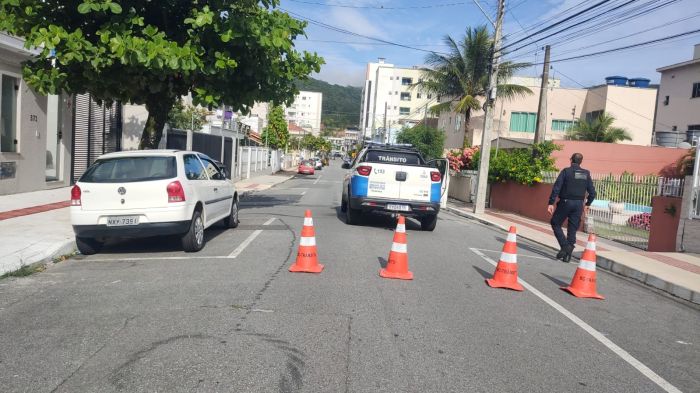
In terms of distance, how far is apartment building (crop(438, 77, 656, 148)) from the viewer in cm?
3700

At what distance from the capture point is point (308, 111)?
504ft

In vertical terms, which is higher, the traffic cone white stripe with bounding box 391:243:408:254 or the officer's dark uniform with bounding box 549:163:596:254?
the officer's dark uniform with bounding box 549:163:596:254

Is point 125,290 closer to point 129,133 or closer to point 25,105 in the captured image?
point 25,105

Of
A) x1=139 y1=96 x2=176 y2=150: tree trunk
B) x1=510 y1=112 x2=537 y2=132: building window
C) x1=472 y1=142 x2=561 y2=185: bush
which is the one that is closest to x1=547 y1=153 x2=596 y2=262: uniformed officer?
x1=139 y1=96 x2=176 y2=150: tree trunk

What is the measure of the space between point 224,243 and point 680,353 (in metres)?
7.01

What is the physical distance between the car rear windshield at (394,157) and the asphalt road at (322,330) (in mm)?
4221

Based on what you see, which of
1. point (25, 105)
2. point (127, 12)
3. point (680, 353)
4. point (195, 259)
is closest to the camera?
point (680, 353)

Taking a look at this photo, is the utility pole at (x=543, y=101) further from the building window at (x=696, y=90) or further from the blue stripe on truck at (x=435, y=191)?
the building window at (x=696, y=90)

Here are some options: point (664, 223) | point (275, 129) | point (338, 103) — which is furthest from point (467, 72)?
point (338, 103)

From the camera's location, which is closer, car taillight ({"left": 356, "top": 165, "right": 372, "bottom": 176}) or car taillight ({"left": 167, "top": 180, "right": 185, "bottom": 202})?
car taillight ({"left": 167, "top": 180, "right": 185, "bottom": 202})

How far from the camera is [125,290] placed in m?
6.36

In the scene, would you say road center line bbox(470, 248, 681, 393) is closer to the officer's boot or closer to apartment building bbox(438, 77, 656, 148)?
the officer's boot

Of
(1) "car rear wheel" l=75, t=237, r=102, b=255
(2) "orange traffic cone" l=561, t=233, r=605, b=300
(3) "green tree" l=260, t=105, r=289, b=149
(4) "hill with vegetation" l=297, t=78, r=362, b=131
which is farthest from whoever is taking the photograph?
(4) "hill with vegetation" l=297, t=78, r=362, b=131

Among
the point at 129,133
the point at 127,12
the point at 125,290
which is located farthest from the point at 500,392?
the point at 129,133
